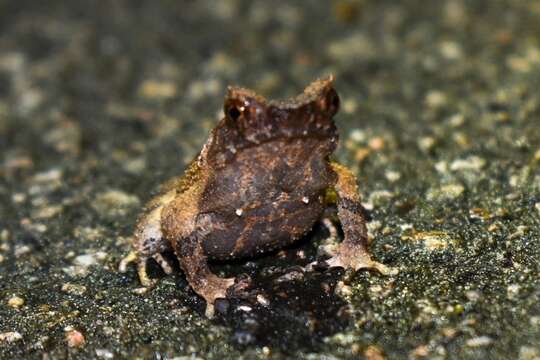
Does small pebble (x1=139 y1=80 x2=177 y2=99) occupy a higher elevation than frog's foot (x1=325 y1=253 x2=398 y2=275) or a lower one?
higher

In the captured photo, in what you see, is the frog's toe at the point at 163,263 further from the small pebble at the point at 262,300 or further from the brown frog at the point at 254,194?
the small pebble at the point at 262,300

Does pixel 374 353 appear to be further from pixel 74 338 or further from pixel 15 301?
pixel 15 301

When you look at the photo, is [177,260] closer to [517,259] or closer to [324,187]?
[324,187]

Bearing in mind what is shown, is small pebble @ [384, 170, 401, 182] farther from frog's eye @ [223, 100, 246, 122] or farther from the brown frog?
frog's eye @ [223, 100, 246, 122]

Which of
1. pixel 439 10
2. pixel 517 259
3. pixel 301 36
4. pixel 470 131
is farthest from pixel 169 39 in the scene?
pixel 517 259

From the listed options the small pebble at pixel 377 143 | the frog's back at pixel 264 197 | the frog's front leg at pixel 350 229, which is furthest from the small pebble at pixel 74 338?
the small pebble at pixel 377 143

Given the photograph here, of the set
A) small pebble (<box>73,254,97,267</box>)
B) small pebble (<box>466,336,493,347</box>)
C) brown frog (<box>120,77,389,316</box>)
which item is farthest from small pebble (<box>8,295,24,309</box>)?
small pebble (<box>466,336,493,347</box>)

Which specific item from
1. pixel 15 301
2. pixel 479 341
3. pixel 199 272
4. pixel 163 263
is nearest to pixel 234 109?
pixel 199 272

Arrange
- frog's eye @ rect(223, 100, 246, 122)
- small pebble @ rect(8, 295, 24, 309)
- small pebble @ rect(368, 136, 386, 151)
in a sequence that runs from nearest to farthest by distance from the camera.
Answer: frog's eye @ rect(223, 100, 246, 122), small pebble @ rect(8, 295, 24, 309), small pebble @ rect(368, 136, 386, 151)
